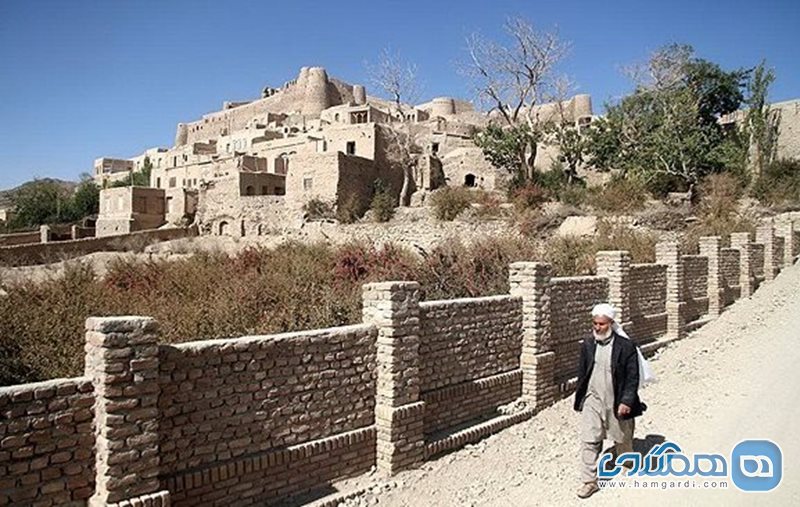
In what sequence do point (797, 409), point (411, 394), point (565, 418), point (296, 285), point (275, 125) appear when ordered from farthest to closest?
point (275, 125)
point (296, 285)
point (565, 418)
point (797, 409)
point (411, 394)

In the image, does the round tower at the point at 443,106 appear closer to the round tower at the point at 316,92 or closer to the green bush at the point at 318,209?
the round tower at the point at 316,92

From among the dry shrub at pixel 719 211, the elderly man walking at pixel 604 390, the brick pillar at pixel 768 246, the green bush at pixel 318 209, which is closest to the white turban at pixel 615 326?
the elderly man walking at pixel 604 390

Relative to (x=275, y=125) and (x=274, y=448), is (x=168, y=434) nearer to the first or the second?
(x=274, y=448)

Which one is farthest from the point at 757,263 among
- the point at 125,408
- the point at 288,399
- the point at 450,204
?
the point at 125,408

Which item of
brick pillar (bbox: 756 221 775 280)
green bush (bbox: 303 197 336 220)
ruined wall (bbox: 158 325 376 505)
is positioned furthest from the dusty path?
green bush (bbox: 303 197 336 220)

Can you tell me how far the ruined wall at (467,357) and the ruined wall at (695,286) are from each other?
7539 millimetres

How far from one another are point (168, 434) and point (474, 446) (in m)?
3.84

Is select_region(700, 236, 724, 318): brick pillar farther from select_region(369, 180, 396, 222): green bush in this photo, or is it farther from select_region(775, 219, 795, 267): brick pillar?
select_region(369, 180, 396, 222): green bush

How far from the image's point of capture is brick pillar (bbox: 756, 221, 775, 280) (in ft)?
61.1

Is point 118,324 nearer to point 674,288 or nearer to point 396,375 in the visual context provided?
point 396,375

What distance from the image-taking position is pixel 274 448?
504 cm

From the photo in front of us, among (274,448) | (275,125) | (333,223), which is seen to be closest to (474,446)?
(274,448)

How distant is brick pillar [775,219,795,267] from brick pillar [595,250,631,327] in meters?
14.1
